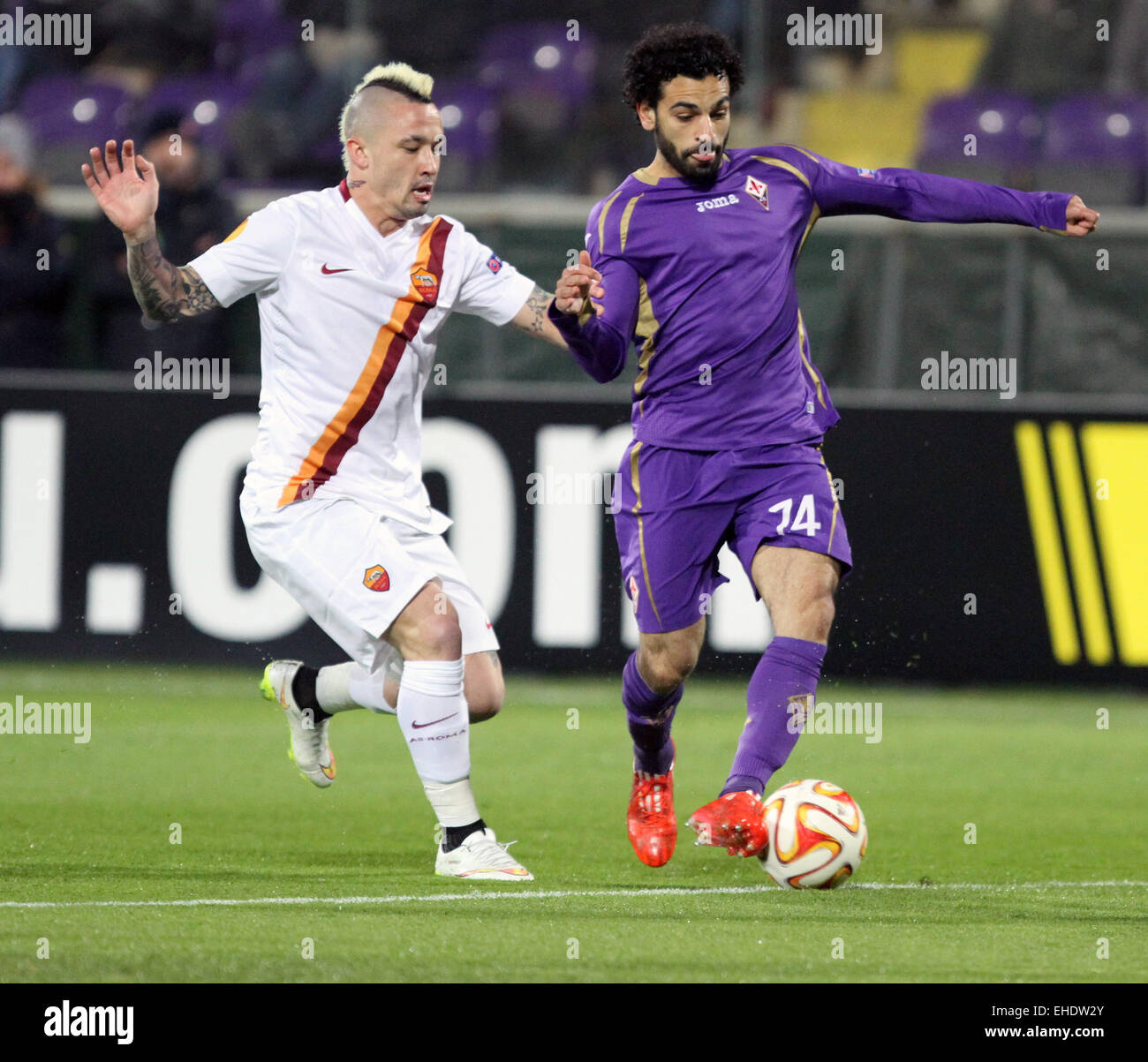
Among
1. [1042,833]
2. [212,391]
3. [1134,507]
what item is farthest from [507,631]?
[1042,833]

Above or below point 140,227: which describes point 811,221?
above

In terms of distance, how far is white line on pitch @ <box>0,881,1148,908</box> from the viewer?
200 inches

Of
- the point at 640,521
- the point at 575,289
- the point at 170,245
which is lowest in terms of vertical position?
the point at 640,521

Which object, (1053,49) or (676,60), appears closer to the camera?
(676,60)

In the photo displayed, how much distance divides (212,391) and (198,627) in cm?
124

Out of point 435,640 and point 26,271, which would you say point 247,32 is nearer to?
point 26,271

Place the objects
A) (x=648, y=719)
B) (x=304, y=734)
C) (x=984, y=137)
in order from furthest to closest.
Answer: (x=984, y=137) → (x=304, y=734) → (x=648, y=719)

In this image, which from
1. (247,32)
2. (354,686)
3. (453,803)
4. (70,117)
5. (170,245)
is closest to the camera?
(453,803)

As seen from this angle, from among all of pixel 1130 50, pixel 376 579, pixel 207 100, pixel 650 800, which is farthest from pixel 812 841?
pixel 207 100

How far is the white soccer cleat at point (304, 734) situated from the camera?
6.91m

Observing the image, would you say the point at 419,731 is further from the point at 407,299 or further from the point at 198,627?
the point at 198,627

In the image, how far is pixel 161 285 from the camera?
5.66 m

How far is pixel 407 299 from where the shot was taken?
6035 millimetres

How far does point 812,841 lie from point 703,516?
1.09 metres
